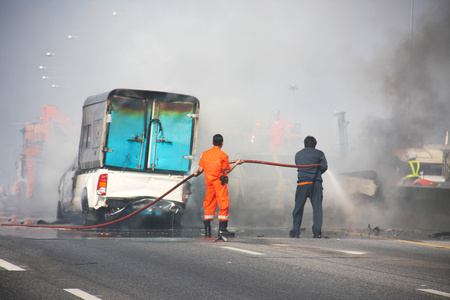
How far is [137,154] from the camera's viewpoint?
1522 cm

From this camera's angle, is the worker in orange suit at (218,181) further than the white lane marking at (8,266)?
Yes

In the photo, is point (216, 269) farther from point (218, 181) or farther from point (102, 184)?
point (102, 184)

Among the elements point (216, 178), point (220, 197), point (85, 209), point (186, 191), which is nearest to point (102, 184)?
point (85, 209)

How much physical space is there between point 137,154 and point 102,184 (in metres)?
0.98

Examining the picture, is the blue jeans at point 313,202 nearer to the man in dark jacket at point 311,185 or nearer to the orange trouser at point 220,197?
the man in dark jacket at point 311,185

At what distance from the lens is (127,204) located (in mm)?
14898

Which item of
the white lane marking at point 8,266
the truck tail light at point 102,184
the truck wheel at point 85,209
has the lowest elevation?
the white lane marking at point 8,266

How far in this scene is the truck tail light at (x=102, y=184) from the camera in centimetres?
1477

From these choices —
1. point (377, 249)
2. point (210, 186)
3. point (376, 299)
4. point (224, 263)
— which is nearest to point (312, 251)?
point (377, 249)

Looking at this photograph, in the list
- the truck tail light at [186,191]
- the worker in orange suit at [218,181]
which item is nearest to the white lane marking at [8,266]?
the worker in orange suit at [218,181]

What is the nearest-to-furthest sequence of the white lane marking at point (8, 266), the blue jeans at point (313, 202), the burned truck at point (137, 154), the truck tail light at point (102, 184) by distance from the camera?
the white lane marking at point (8, 266) → the blue jeans at point (313, 202) → the truck tail light at point (102, 184) → the burned truck at point (137, 154)

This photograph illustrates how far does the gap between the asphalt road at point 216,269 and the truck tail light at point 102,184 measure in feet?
11.5

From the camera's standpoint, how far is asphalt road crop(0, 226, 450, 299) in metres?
6.33

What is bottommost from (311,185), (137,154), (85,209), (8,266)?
(8,266)
